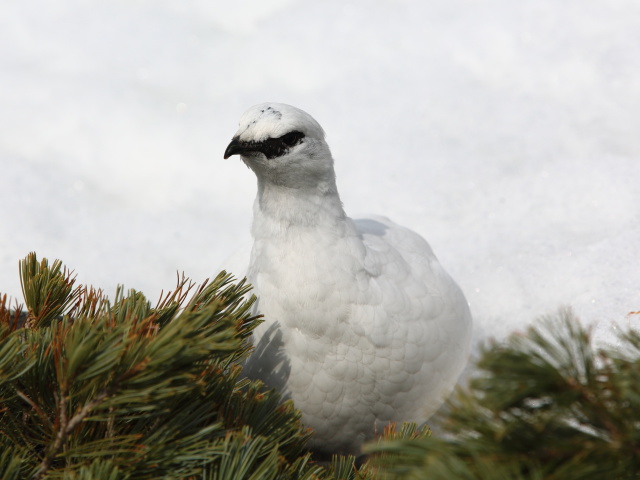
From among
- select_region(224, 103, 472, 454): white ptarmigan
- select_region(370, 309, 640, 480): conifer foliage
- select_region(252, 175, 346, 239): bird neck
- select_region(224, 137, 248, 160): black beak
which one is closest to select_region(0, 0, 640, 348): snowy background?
select_region(224, 103, 472, 454): white ptarmigan

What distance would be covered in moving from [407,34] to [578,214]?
5.48 feet

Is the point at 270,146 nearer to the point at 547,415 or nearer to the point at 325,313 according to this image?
the point at 325,313

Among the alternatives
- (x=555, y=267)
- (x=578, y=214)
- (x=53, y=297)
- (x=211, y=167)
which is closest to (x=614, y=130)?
(x=578, y=214)

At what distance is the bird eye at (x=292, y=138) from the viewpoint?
1627 mm

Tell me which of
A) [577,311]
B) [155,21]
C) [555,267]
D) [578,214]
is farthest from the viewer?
[155,21]

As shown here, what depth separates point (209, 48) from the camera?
420 cm

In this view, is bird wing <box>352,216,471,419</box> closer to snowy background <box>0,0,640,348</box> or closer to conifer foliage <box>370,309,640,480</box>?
snowy background <box>0,0,640,348</box>

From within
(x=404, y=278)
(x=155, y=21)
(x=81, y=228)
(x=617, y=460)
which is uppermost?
(x=155, y=21)

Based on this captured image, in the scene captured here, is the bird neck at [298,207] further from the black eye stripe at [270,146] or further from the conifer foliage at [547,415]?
the conifer foliage at [547,415]

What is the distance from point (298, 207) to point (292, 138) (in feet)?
0.58

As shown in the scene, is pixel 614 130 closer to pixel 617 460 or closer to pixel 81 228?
pixel 81 228

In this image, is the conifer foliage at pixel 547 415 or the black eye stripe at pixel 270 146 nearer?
the conifer foliage at pixel 547 415

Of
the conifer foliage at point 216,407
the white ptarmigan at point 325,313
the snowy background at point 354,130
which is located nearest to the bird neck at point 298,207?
the white ptarmigan at point 325,313

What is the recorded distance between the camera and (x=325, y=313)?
1.71m
